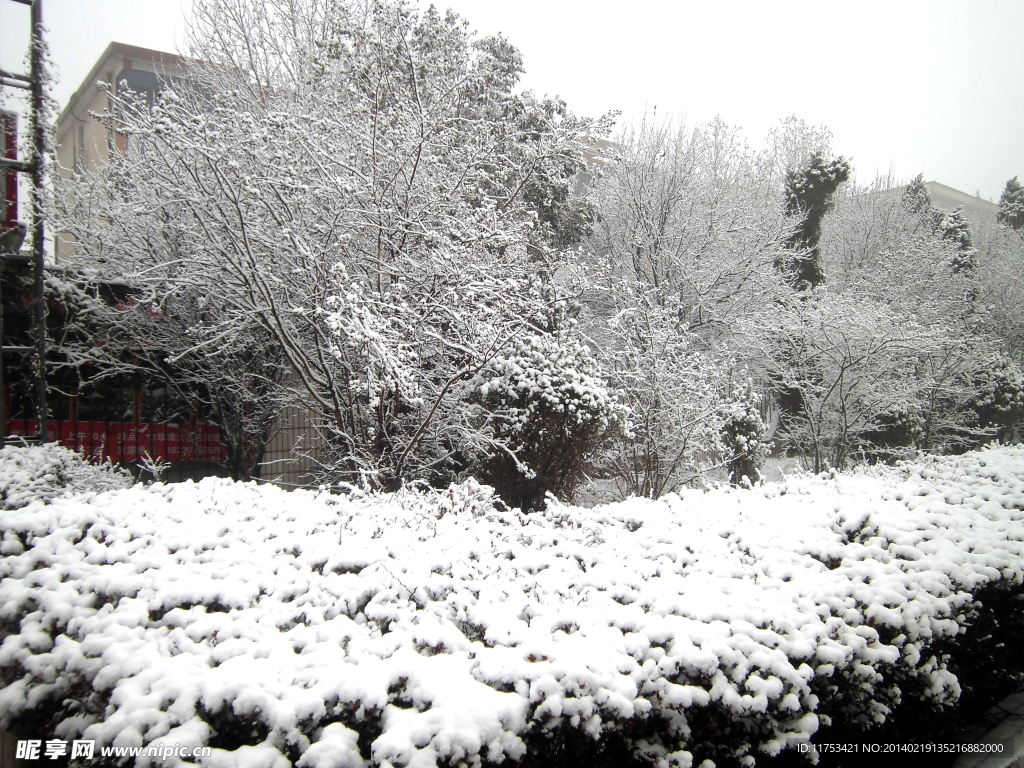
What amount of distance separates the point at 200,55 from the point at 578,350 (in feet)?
30.5

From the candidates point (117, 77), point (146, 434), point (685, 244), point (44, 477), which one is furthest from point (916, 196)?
point (44, 477)

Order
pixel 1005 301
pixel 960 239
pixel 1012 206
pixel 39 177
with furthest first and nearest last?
pixel 1012 206, pixel 960 239, pixel 1005 301, pixel 39 177

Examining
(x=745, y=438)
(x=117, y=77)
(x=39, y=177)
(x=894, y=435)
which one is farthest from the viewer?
(x=117, y=77)

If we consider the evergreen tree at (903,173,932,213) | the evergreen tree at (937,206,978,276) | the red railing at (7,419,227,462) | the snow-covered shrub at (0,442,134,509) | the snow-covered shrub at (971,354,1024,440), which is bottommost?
the red railing at (7,419,227,462)

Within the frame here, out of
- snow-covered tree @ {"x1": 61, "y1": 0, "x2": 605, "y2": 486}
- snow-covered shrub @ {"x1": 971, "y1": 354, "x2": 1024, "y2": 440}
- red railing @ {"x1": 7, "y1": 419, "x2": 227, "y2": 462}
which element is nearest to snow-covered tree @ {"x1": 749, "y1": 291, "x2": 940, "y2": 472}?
snow-covered shrub @ {"x1": 971, "y1": 354, "x2": 1024, "y2": 440}

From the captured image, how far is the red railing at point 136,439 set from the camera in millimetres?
7844

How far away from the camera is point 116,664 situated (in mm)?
1872

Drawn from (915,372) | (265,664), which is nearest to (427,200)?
(265,664)

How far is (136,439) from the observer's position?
823 cm

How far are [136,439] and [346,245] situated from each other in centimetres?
440

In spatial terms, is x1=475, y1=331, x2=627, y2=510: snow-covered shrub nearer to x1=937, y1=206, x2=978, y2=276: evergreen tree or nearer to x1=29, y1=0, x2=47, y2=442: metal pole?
x1=29, y1=0, x2=47, y2=442: metal pole

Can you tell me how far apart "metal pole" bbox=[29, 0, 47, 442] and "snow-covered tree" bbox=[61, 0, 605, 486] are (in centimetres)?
66

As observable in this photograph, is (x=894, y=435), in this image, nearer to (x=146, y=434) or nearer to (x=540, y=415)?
(x=540, y=415)

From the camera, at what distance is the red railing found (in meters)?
7.84
